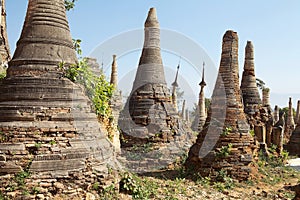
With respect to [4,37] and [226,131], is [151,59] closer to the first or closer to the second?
[226,131]

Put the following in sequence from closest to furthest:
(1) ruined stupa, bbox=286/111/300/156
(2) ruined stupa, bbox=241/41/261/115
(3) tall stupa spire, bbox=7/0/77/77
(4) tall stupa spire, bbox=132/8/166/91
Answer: (3) tall stupa spire, bbox=7/0/77/77, (4) tall stupa spire, bbox=132/8/166/91, (2) ruined stupa, bbox=241/41/261/115, (1) ruined stupa, bbox=286/111/300/156

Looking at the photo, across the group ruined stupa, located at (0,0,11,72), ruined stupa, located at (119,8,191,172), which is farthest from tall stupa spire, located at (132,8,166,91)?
ruined stupa, located at (0,0,11,72)

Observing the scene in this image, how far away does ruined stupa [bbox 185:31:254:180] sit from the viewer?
34.9 feet

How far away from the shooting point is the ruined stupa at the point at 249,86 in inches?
623

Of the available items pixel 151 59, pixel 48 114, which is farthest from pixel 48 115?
pixel 151 59

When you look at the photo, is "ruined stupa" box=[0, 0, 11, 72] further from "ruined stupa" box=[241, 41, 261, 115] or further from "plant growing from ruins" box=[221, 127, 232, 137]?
"ruined stupa" box=[241, 41, 261, 115]

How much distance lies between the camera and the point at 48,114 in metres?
6.23

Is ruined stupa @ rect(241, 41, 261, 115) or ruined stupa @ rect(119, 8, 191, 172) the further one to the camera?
ruined stupa @ rect(241, 41, 261, 115)

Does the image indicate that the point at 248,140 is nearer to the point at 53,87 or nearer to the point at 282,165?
the point at 282,165

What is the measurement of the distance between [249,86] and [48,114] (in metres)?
12.1

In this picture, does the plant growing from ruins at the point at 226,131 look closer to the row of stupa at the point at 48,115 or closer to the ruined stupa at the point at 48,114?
the row of stupa at the point at 48,115

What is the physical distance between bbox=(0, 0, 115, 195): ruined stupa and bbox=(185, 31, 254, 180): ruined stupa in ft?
15.2

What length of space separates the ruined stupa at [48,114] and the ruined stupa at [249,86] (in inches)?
407

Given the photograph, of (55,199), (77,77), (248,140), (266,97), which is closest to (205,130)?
(248,140)
